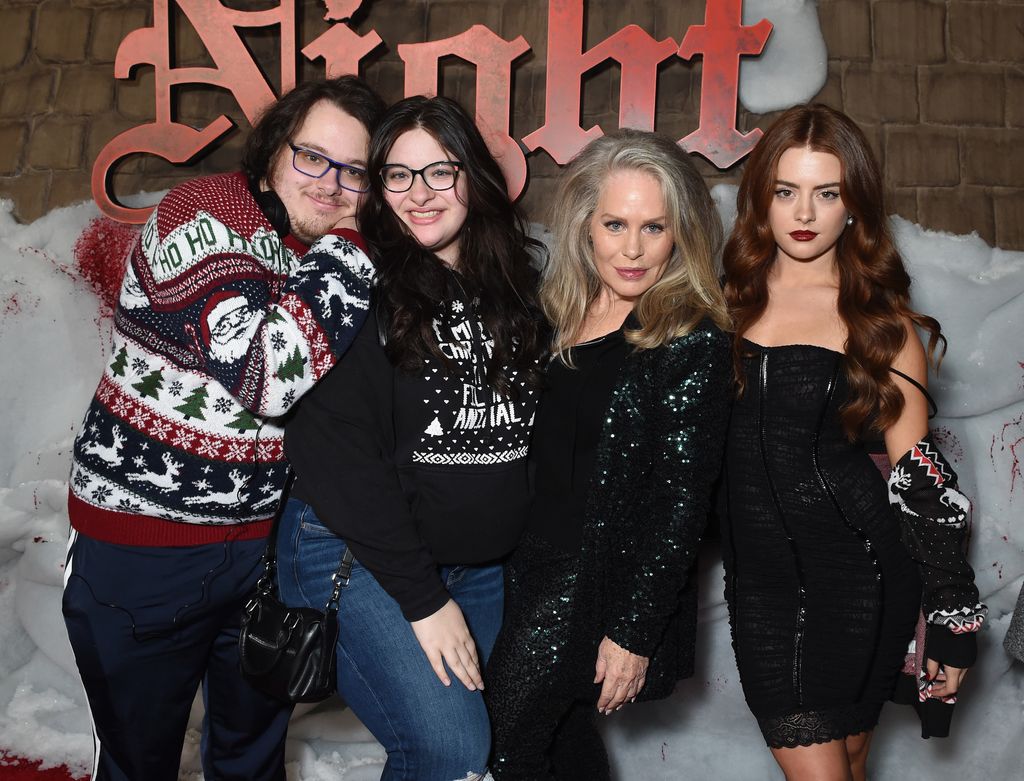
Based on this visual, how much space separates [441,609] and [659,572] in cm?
41

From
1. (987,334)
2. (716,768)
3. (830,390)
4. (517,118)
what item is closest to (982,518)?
(987,334)

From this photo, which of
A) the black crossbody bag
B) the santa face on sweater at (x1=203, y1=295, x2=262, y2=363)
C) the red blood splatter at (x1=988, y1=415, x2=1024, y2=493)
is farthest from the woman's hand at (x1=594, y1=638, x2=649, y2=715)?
the red blood splatter at (x1=988, y1=415, x2=1024, y2=493)

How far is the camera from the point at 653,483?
5.76 feet

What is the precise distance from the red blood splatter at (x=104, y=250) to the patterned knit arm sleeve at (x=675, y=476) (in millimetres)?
1994

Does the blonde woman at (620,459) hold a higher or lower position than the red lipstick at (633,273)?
lower

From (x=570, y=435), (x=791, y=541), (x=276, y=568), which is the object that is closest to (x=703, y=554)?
(x=791, y=541)

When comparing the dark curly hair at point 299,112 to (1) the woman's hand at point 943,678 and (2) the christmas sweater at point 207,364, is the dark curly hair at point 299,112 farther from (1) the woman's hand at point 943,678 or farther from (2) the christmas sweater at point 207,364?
(1) the woman's hand at point 943,678

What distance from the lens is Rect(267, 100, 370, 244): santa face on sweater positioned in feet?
6.54

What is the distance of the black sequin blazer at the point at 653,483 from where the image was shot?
1709mm

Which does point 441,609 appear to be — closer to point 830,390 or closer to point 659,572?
point 659,572

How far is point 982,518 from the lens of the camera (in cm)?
281

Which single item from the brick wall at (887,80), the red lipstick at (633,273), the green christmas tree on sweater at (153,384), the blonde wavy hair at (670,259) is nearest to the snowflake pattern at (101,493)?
the green christmas tree on sweater at (153,384)

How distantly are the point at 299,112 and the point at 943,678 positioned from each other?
183 centimetres

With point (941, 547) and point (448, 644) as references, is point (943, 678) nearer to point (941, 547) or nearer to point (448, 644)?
point (941, 547)
